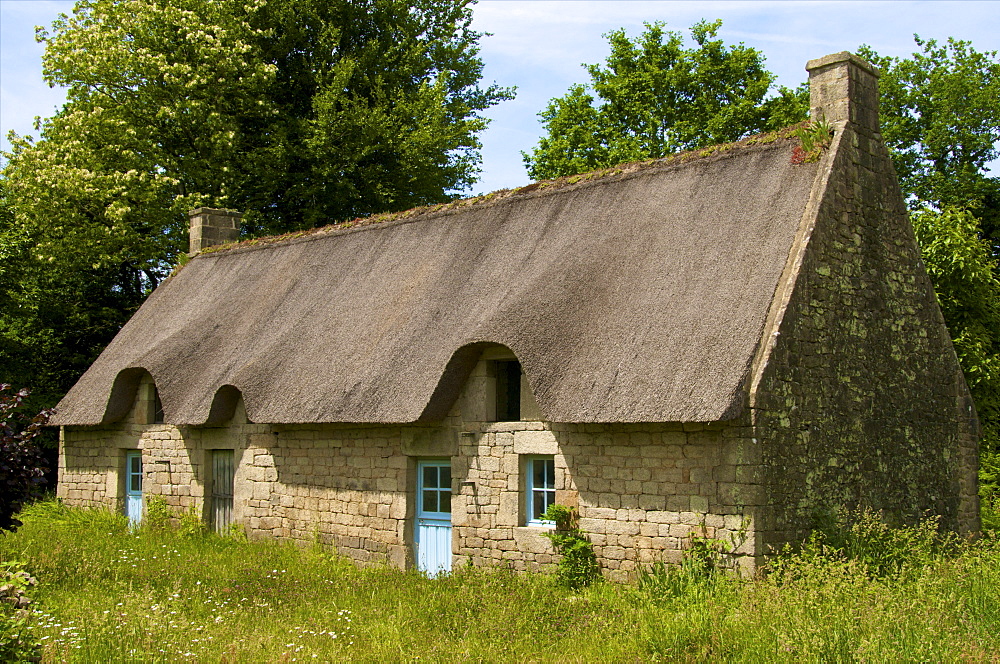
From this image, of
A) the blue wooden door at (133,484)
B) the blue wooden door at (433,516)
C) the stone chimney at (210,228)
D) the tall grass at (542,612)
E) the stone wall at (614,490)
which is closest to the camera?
the tall grass at (542,612)

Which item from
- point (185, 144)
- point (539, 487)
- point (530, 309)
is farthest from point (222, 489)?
point (185, 144)

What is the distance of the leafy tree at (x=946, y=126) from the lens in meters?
22.1

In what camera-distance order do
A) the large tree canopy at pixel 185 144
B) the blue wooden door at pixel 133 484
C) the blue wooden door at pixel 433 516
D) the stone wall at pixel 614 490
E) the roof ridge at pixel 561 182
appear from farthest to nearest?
the large tree canopy at pixel 185 144, the blue wooden door at pixel 133 484, the blue wooden door at pixel 433 516, the roof ridge at pixel 561 182, the stone wall at pixel 614 490

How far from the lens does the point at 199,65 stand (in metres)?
20.7

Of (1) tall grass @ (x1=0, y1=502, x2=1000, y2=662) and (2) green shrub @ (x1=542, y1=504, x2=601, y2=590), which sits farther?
(2) green shrub @ (x1=542, y1=504, x2=601, y2=590)

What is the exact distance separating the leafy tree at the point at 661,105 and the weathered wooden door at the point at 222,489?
37.7 feet

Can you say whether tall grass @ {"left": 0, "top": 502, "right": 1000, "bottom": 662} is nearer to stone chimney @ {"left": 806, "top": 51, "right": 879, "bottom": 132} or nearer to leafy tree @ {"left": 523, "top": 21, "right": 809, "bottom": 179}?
stone chimney @ {"left": 806, "top": 51, "right": 879, "bottom": 132}

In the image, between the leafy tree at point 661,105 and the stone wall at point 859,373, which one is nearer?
the stone wall at point 859,373

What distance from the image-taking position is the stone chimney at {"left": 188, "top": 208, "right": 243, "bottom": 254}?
18.7 meters

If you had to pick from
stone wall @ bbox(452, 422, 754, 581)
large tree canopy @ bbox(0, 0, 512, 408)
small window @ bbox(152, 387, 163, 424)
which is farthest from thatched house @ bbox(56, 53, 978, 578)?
large tree canopy @ bbox(0, 0, 512, 408)

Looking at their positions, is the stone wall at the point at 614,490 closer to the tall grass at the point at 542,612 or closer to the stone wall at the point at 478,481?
the stone wall at the point at 478,481

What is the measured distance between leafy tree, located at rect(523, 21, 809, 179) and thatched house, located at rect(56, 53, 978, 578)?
965 cm

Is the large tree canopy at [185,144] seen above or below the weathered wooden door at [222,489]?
above

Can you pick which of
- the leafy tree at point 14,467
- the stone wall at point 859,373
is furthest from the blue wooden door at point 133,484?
the stone wall at point 859,373
